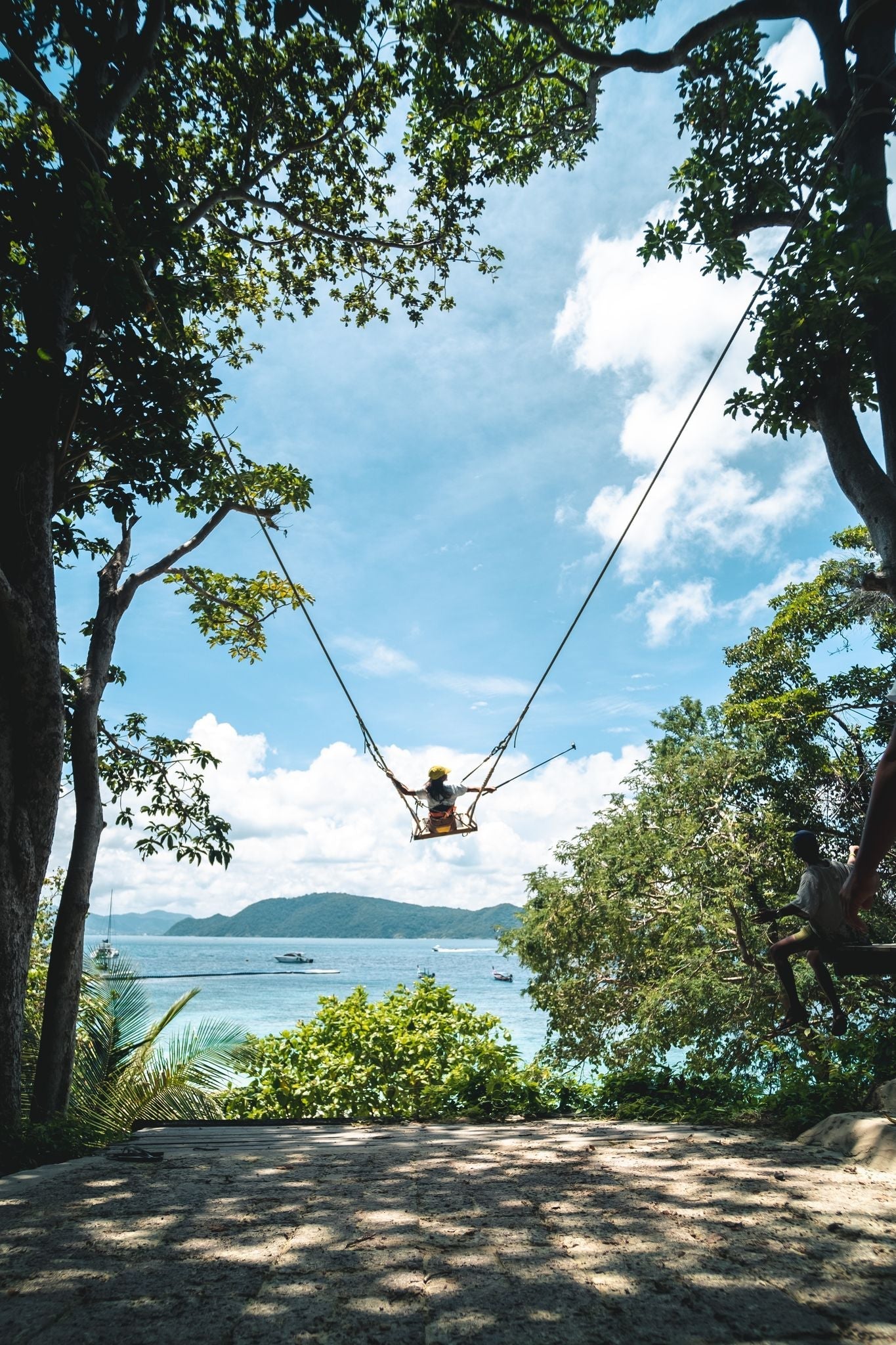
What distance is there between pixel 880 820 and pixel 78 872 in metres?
5.36

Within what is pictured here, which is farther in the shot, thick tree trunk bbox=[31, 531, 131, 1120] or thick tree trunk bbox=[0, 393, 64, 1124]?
thick tree trunk bbox=[31, 531, 131, 1120]

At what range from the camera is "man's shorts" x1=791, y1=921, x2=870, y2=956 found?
2.22 meters

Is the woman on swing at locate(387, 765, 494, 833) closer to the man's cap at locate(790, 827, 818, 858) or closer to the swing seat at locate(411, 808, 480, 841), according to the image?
the swing seat at locate(411, 808, 480, 841)

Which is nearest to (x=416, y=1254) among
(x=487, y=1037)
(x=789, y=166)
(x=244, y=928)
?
(x=487, y=1037)

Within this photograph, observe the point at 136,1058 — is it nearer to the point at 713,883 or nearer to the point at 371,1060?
the point at 371,1060

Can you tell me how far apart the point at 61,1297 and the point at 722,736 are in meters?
9.76

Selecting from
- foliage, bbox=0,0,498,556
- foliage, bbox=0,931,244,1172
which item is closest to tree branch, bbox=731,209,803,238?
foliage, bbox=0,0,498,556

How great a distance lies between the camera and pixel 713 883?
25.9ft

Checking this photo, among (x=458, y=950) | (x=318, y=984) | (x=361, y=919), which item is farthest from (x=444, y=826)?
(x=361, y=919)

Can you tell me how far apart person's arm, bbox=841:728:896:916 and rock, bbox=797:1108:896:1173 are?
6.21 ft

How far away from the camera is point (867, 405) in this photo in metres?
3.97

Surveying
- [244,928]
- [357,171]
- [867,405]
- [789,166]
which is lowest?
[244,928]

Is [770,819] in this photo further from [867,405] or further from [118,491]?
[118,491]

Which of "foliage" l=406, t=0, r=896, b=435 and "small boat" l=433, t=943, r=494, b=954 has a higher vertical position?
"foliage" l=406, t=0, r=896, b=435
